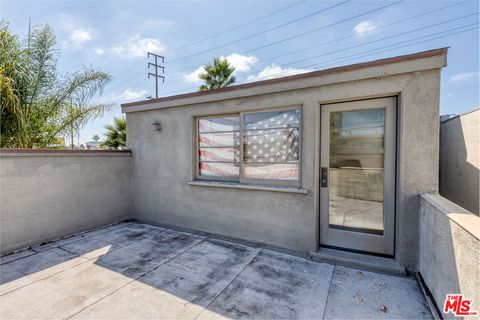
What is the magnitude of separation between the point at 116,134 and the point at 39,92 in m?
4.40

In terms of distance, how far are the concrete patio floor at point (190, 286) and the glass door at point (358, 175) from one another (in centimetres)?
59

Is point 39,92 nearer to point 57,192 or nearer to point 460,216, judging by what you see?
point 57,192

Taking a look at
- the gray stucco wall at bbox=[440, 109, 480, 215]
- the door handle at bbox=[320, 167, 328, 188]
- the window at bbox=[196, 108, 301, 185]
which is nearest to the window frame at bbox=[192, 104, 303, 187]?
the window at bbox=[196, 108, 301, 185]

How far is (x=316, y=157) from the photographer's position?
3738 mm

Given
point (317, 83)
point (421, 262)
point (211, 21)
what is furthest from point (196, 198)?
point (211, 21)

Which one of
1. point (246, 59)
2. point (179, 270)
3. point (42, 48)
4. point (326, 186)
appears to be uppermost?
point (246, 59)

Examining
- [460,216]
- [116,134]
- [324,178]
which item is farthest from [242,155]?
[116,134]

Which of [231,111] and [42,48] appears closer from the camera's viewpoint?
[231,111]

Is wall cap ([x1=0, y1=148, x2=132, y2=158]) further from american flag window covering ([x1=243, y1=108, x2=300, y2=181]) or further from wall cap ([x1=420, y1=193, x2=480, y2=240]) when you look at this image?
wall cap ([x1=420, y1=193, x2=480, y2=240])

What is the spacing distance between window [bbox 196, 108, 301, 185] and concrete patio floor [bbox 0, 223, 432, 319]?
1.51 metres

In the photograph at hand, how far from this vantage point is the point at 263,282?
3025 millimetres

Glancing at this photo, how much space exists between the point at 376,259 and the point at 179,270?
10.3 ft

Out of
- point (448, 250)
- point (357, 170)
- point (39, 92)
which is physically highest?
point (39, 92)

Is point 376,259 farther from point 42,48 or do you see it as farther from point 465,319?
point 42,48
